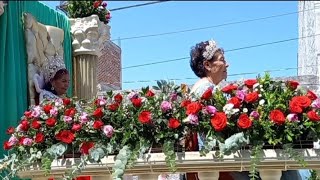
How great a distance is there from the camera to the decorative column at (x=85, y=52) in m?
7.67

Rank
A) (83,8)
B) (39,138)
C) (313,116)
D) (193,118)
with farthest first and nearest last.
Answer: (83,8), (39,138), (193,118), (313,116)

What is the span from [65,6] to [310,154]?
5.60 metres

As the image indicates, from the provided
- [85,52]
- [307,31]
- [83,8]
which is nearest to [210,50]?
[85,52]

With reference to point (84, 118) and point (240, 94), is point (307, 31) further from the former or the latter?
point (84, 118)

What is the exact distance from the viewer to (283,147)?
306cm

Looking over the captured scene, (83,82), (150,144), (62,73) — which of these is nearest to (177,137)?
(150,144)

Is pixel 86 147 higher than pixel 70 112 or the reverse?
the reverse

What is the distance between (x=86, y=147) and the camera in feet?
11.0

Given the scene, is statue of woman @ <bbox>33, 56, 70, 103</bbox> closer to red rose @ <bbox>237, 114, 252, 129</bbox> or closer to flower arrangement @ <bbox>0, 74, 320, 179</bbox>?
flower arrangement @ <bbox>0, 74, 320, 179</bbox>

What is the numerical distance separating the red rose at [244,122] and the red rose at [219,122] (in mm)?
77

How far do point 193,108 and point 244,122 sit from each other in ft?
0.94

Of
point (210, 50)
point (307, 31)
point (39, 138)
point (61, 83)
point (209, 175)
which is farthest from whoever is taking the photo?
point (307, 31)

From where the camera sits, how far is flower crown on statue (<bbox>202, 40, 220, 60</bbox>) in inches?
161

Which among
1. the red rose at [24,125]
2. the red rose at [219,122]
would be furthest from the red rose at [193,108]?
the red rose at [24,125]
